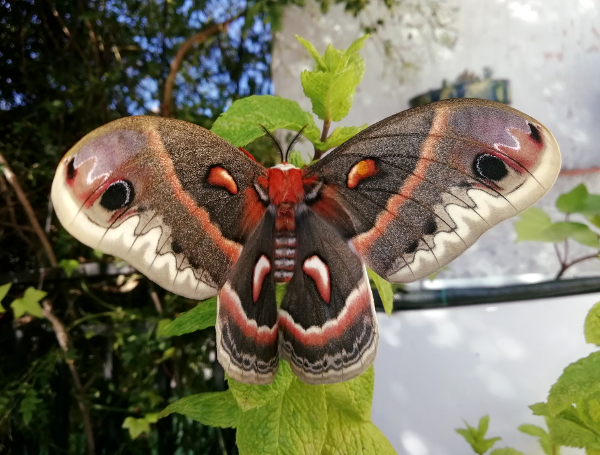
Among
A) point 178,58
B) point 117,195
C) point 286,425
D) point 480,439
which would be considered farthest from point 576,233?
point 178,58

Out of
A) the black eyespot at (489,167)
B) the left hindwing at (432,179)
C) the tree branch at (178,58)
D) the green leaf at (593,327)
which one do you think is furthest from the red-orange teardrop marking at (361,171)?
the tree branch at (178,58)

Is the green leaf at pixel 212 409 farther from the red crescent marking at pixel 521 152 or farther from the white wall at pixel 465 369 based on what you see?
the white wall at pixel 465 369

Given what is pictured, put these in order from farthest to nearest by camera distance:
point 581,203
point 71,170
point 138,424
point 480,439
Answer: point 138,424, point 480,439, point 581,203, point 71,170

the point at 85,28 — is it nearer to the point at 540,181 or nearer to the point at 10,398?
the point at 10,398

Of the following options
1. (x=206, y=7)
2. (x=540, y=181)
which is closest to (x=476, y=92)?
(x=206, y=7)

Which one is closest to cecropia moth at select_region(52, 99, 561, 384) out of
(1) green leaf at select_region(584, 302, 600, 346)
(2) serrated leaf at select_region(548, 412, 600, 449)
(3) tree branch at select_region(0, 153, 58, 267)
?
(1) green leaf at select_region(584, 302, 600, 346)

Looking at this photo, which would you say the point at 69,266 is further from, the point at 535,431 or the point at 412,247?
the point at 535,431
